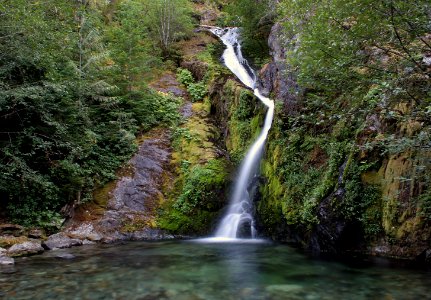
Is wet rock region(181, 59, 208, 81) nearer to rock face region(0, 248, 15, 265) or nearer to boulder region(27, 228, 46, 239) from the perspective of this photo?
boulder region(27, 228, 46, 239)

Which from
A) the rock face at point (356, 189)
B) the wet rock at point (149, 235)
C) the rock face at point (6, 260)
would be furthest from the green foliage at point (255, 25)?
the rock face at point (6, 260)

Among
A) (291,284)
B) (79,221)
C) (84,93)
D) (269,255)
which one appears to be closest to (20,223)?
(79,221)

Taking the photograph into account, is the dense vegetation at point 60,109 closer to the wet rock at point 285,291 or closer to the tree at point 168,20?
the tree at point 168,20

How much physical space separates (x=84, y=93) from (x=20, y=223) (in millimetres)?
5205

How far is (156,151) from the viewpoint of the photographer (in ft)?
48.7

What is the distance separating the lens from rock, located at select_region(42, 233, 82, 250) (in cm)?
966

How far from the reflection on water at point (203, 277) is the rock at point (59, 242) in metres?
0.58

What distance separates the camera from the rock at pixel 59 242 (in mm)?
9662

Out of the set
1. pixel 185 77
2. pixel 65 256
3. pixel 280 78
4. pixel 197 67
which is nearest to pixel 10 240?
pixel 65 256

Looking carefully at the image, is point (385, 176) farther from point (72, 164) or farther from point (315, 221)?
point (72, 164)

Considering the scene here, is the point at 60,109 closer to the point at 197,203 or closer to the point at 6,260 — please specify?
the point at 6,260

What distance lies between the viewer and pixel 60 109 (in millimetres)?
11688

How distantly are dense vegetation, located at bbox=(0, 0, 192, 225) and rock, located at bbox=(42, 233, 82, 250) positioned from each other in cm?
92

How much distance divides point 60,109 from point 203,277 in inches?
309
